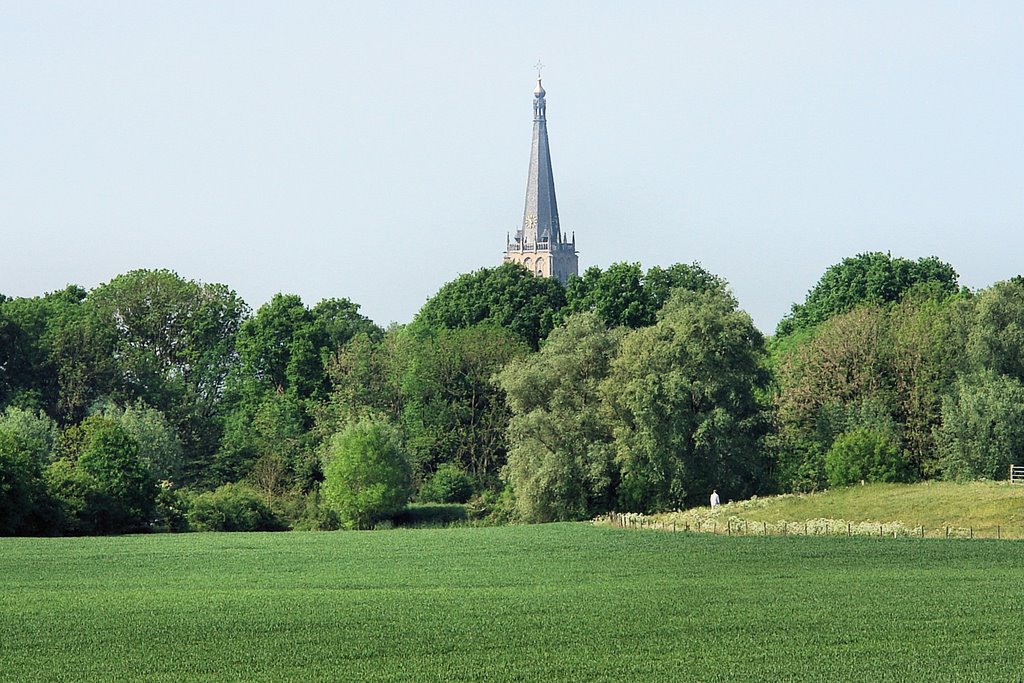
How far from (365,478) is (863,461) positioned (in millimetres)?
29067

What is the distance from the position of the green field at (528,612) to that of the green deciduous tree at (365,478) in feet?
85.2

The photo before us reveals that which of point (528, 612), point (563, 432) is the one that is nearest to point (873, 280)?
point (563, 432)

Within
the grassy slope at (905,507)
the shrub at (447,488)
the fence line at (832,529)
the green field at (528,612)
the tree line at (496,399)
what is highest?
the tree line at (496,399)

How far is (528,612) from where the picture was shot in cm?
4200

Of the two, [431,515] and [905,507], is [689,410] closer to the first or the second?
[905,507]

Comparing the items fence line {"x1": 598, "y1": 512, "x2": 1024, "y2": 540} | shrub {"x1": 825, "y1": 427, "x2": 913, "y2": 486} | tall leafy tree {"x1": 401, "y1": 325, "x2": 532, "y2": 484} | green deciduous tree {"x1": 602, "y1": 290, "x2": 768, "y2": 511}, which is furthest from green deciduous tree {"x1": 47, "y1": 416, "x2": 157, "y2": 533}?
shrub {"x1": 825, "y1": 427, "x2": 913, "y2": 486}

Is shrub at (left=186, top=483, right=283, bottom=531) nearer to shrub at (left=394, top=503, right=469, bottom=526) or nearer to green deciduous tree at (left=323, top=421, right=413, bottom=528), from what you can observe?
green deciduous tree at (left=323, top=421, right=413, bottom=528)

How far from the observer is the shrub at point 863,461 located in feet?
282

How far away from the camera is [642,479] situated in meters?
84.9

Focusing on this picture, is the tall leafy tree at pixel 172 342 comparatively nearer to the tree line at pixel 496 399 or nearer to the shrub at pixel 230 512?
the tree line at pixel 496 399

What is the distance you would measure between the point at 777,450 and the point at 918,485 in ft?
28.5

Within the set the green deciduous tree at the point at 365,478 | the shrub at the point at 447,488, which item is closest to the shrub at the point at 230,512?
the green deciduous tree at the point at 365,478

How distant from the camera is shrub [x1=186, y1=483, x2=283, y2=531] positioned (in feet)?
293

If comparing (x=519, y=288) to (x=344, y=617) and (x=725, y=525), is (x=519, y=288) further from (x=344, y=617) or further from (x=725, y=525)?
(x=344, y=617)
